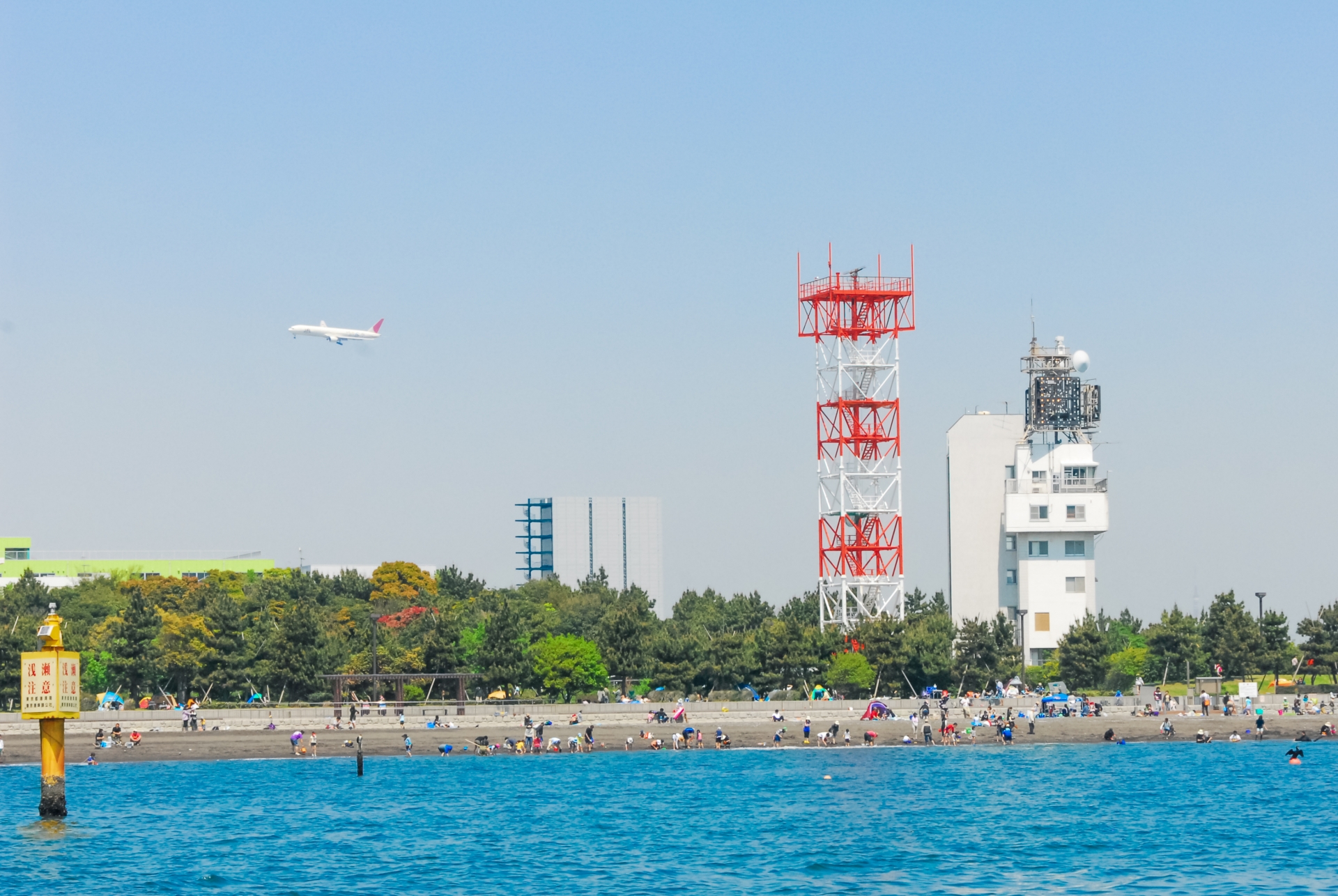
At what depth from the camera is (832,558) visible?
393 ft

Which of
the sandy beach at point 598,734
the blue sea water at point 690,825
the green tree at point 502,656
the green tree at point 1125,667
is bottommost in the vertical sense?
the blue sea water at point 690,825

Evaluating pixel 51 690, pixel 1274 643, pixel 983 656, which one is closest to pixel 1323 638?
pixel 1274 643

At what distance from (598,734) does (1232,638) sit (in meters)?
44.6

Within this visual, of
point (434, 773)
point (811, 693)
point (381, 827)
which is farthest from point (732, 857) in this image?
point (811, 693)

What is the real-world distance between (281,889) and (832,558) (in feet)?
249

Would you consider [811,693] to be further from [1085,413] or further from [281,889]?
[281,889]

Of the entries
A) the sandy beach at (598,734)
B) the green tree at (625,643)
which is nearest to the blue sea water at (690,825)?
the sandy beach at (598,734)

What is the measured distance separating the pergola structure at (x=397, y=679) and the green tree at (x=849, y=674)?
71.3ft

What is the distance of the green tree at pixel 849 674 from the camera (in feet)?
337

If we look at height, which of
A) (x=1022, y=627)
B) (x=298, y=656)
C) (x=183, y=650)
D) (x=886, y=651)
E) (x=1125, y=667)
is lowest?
(x=1125, y=667)

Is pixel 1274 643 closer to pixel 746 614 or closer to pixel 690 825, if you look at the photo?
pixel 746 614

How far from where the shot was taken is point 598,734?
91312mm

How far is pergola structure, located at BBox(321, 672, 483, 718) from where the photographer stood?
301 ft

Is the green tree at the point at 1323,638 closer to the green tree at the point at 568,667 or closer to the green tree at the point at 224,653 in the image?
the green tree at the point at 568,667
